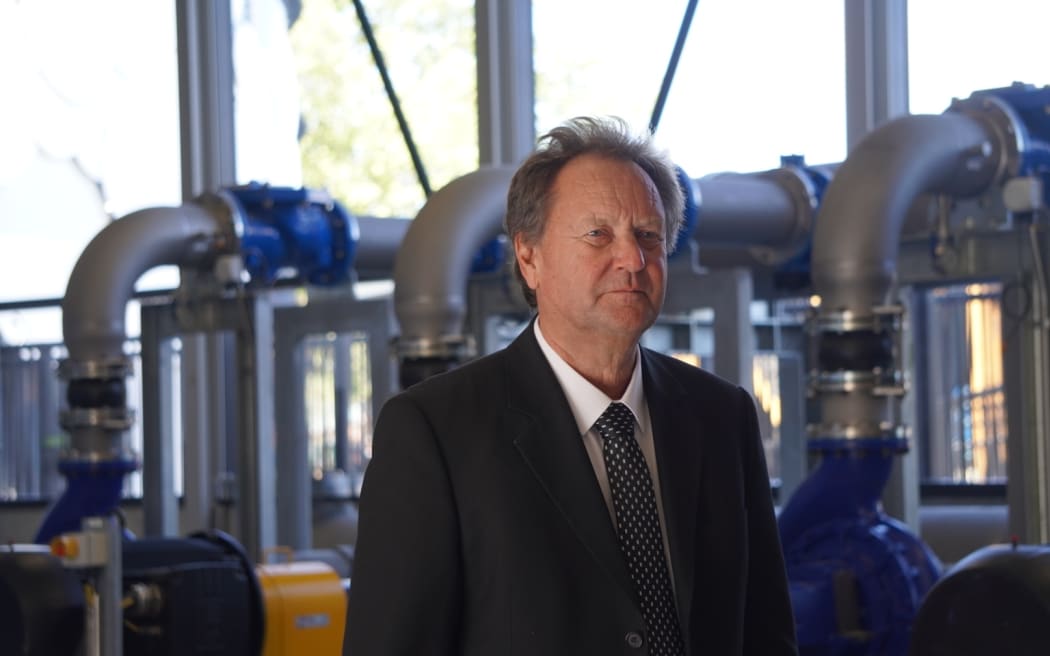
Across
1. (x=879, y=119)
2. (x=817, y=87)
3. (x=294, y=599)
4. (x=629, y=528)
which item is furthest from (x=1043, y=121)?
(x=629, y=528)

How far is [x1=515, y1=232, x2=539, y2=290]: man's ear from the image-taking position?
6.16 ft

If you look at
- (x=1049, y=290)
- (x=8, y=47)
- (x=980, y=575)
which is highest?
(x=8, y=47)

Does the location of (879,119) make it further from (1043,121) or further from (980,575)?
(980,575)

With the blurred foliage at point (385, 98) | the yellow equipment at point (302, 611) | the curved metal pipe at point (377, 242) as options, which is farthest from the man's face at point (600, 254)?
the blurred foliage at point (385, 98)

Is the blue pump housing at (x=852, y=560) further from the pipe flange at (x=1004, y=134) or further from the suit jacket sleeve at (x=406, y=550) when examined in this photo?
the suit jacket sleeve at (x=406, y=550)

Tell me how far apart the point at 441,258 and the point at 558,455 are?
146 inches

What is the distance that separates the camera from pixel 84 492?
6543mm

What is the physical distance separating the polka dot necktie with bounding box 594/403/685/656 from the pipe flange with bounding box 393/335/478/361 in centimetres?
363

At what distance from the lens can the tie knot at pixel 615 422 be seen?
1849 millimetres

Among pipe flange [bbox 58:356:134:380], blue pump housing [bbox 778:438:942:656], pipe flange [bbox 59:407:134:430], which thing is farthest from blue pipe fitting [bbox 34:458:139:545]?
blue pump housing [bbox 778:438:942:656]

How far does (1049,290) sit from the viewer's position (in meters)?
4.81

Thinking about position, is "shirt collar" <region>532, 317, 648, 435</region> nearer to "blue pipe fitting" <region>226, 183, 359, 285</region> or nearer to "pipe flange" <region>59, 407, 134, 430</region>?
"pipe flange" <region>59, 407, 134, 430</region>

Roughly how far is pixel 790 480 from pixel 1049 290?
2.29 metres

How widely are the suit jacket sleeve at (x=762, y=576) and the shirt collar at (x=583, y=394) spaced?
0.66ft
